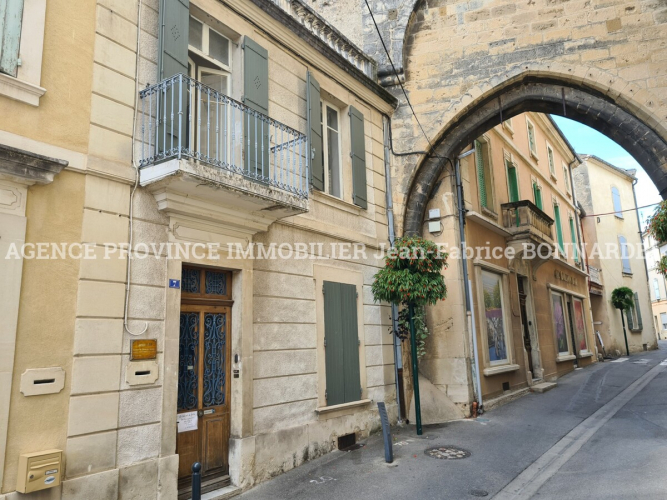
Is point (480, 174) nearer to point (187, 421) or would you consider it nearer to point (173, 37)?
point (173, 37)

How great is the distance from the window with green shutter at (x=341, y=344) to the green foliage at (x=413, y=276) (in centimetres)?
60

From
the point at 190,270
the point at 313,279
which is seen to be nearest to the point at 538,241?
the point at 313,279

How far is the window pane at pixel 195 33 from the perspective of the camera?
21.4ft

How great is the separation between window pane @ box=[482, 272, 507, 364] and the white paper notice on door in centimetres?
794

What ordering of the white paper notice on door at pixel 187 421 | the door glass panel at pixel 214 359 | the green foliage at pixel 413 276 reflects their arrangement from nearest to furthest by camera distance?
the white paper notice on door at pixel 187 421, the door glass panel at pixel 214 359, the green foliage at pixel 413 276

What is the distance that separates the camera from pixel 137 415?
508cm

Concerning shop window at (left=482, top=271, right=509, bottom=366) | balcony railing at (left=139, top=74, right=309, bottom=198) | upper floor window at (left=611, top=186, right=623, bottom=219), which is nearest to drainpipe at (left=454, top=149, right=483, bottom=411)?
shop window at (left=482, top=271, right=509, bottom=366)

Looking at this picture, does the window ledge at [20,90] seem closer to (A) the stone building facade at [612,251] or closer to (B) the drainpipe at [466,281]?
(B) the drainpipe at [466,281]

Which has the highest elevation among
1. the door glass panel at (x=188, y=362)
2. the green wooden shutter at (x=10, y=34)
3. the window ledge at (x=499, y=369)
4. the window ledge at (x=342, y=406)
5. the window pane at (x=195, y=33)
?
the window pane at (x=195, y=33)

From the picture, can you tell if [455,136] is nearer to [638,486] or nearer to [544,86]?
[544,86]

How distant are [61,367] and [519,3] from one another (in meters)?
10.3

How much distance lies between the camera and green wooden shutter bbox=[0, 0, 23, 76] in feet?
14.8

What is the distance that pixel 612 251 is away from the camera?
26.9m

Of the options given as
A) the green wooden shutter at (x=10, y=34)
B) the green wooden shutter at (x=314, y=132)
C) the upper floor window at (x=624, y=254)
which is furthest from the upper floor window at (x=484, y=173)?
the upper floor window at (x=624, y=254)
